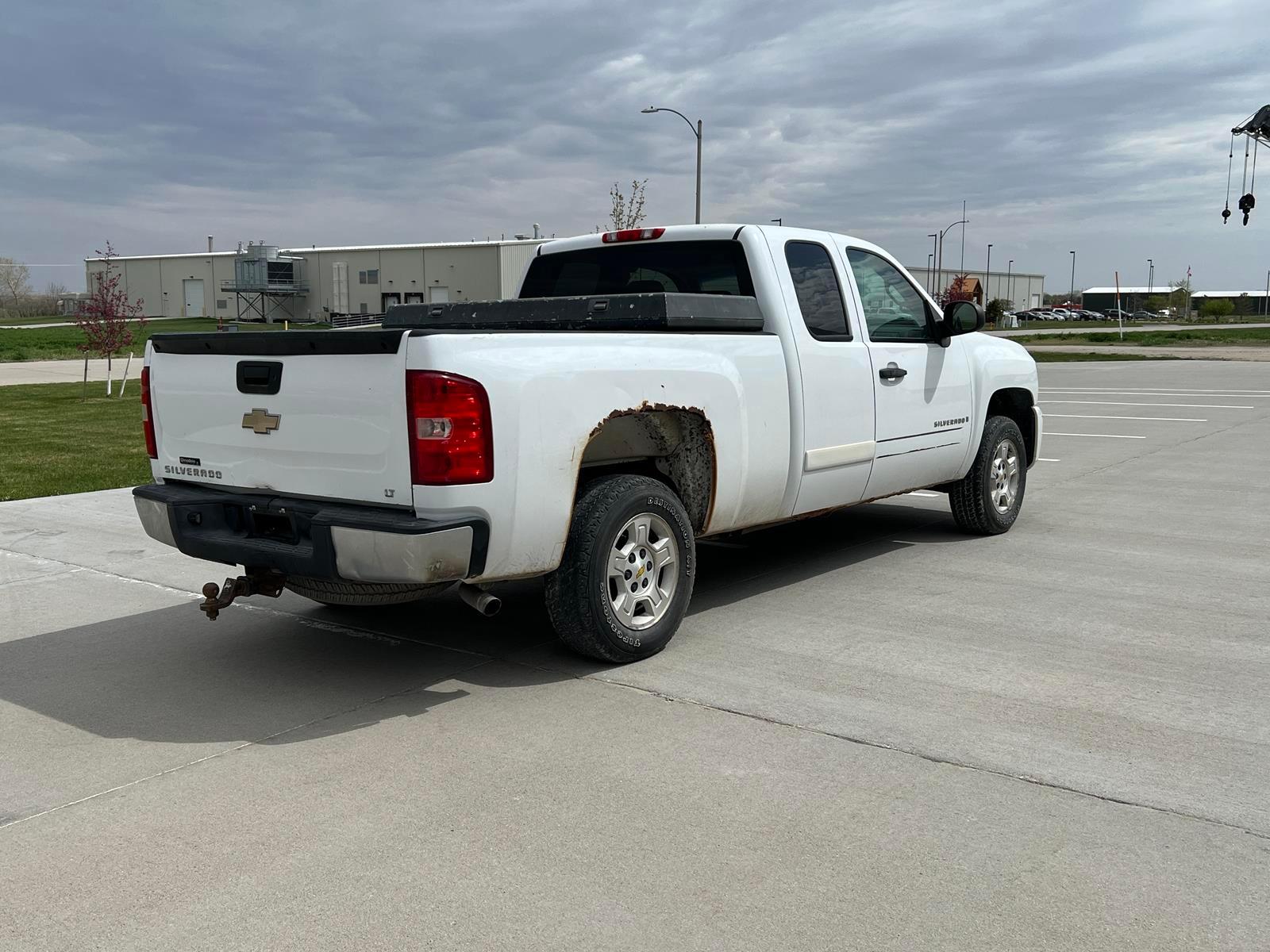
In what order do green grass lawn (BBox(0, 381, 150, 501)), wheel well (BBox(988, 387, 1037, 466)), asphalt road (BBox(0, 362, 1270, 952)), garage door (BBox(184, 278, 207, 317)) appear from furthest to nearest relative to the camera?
garage door (BBox(184, 278, 207, 317)) → green grass lawn (BBox(0, 381, 150, 501)) → wheel well (BBox(988, 387, 1037, 466)) → asphalt road (BBox(0, 362, 1270, 952))

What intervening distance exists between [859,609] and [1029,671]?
1233 millimetres

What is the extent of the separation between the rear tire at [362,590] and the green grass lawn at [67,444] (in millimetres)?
6095

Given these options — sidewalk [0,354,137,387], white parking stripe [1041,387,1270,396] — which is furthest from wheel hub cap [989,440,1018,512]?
sidewalk [0,354,137,387]

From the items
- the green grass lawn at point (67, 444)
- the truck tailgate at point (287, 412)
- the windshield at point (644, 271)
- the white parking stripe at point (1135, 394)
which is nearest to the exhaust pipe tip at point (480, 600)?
the truck tailgate at point (287, 412)

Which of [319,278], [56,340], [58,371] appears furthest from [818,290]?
[319,278]

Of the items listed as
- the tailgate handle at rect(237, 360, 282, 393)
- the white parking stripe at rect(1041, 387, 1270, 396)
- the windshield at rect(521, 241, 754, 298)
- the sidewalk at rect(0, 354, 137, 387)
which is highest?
the windshield at rect(521, 241, 754, 298)

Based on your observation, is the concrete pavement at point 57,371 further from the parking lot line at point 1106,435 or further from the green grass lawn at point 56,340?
the parking lot line at point 1106,435

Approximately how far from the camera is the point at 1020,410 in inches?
341

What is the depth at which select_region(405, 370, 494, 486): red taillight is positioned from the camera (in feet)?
14.2

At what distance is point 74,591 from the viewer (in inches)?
267

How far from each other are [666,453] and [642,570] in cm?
65

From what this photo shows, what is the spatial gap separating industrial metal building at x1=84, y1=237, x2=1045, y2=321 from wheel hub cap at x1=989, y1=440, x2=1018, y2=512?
45.9m

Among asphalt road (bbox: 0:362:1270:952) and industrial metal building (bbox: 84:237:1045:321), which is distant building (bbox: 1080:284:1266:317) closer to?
industrial metal building (bbox: 84:237:1045:321)

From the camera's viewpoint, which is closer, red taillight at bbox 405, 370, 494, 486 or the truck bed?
red taillight at bbox 405, 370, 494, 486
